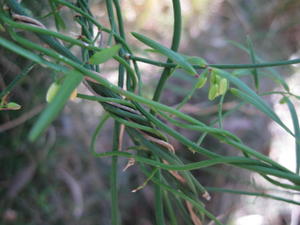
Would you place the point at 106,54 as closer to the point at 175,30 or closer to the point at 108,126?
the point at 175,30

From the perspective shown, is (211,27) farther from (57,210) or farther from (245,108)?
(57,210)

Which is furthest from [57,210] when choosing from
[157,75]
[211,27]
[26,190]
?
[211,27]

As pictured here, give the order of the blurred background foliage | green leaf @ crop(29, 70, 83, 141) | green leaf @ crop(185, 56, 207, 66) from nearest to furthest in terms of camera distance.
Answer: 1. green leaf @ crop(29, 70, 83, 141)
2. green leaf @ crop(185, 56, 207, 66)
3. the blurred background foliage

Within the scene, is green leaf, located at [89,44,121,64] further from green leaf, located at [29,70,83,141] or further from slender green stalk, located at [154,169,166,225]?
slender green stalk, located at [154,169,166,225]

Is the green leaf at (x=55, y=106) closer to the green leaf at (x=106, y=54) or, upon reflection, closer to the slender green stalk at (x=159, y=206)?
the green leaf at (x=106, y=54)

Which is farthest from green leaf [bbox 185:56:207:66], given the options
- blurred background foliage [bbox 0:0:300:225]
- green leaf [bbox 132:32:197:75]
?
blurred background foliage [bbox 0:0:300:225]

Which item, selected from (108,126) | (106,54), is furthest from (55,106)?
(108,126)

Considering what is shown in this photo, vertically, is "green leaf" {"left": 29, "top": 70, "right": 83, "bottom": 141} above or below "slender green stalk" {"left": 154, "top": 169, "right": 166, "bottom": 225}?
above
